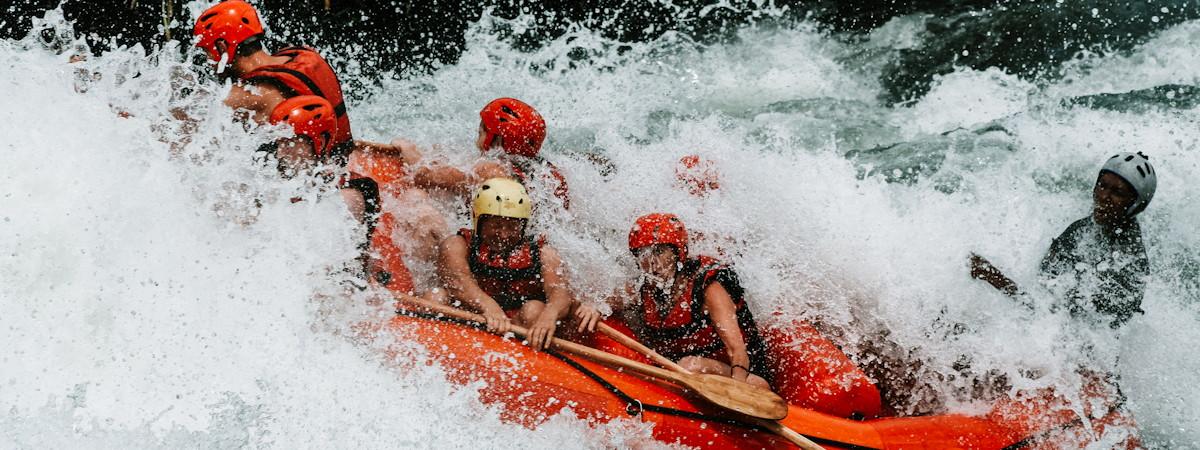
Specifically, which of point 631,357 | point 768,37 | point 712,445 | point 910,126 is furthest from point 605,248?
point 768,37

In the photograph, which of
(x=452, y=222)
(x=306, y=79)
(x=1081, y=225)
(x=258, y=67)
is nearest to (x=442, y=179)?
(x=452, y=222)

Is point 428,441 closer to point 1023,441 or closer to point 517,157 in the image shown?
point 517,157

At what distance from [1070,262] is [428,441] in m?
3.05

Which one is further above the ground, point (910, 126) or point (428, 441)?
point (910, 126)

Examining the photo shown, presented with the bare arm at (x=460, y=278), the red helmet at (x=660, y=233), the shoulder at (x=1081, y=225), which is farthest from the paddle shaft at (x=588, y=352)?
the shoulder at (x=1081, y=225)

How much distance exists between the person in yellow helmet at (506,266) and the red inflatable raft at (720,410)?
0.26 m

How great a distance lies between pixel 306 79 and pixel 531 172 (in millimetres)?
1265

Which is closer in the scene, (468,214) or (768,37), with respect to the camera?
(468,214)

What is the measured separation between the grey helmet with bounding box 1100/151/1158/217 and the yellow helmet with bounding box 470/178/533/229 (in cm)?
263

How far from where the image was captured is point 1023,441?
10.7ft

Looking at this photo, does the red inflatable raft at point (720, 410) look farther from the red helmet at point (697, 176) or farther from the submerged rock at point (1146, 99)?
the submerged rock at point (1146, 99)

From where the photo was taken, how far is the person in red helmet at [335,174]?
3.49 meters

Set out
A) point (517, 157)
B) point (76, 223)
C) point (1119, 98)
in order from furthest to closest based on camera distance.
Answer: point (1119, 98) < point (517, 157) < point (76, 223)

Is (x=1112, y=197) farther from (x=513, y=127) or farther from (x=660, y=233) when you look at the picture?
(x=513, y=127)
